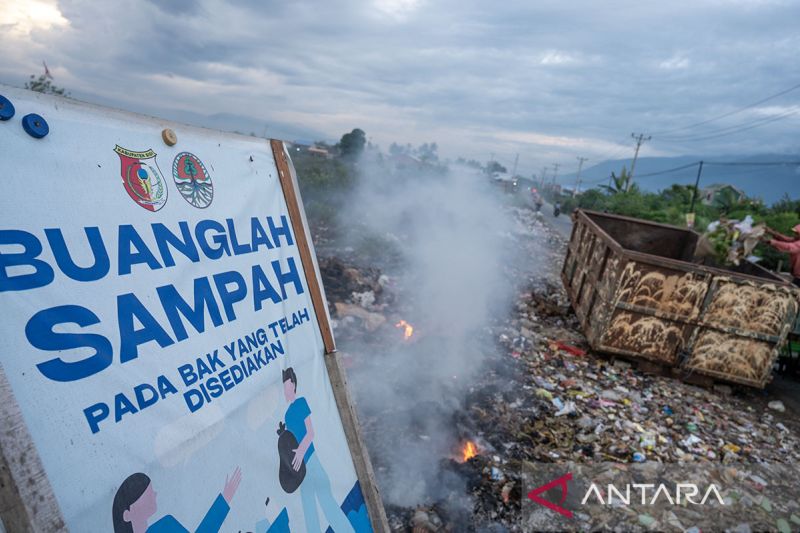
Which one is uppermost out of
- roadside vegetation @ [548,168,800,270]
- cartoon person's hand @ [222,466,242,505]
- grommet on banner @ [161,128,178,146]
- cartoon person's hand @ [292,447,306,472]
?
grommet on banner @ [161,128,178,146]

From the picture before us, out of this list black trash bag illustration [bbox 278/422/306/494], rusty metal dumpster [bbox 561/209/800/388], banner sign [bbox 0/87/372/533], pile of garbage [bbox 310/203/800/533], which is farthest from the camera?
rusty metal dumpster [bbox 561/209/800/388]

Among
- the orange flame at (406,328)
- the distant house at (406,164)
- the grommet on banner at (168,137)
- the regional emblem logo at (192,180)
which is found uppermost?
the grommet on banner at (168,137)

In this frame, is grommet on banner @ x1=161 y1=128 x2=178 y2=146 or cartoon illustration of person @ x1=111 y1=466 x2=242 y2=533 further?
grommet on banner @ x1=161 y1=128 x2=178 y2=146

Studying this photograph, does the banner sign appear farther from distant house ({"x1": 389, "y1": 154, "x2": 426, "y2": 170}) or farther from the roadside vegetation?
distant house ({"x1": 389, "y1": 154, "x2": 426, "y2": 170})

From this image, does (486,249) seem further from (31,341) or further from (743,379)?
(31,341)

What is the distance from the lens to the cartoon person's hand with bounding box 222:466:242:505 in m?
1.31

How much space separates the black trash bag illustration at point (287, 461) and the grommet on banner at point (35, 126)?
118 centimetres

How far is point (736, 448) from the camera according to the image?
391 cm

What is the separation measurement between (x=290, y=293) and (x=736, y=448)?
14.9 feet

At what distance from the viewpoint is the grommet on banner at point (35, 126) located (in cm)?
106

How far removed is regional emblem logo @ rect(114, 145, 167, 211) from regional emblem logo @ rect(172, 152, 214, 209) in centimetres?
7

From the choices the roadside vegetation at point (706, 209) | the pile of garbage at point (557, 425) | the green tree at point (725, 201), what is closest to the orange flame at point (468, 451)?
the pile of garbage at point (557, 425)

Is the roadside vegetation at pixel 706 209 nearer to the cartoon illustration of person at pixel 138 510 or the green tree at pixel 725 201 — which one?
the green tree at pixel 725 201

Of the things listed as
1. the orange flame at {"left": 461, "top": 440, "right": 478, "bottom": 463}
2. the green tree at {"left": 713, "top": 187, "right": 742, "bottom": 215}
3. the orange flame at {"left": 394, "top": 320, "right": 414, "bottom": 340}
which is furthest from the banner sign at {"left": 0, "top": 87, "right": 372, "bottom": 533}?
the green tree at {"left": 713, "top": 187, "right": 742, "bottom": 215}
